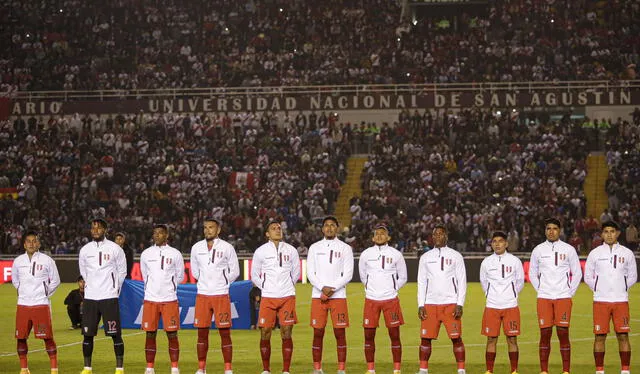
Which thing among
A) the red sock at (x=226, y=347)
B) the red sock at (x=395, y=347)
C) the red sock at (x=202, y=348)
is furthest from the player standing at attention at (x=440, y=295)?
the red sock at (x=202, y=348)

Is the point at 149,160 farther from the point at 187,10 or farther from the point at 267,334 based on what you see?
the point at 267,334

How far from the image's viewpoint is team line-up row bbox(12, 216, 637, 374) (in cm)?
1645

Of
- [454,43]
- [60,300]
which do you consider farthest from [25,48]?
[60,300]

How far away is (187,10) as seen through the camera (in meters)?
56.6

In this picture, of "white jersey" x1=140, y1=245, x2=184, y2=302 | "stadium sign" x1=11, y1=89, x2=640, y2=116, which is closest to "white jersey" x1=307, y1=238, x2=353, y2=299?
"white jersey" x1=140, y1=245, x2=184, y2=302

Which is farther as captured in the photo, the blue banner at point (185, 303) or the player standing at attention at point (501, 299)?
the blue banner at point (185, 303)

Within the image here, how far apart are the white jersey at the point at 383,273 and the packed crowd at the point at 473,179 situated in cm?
2067

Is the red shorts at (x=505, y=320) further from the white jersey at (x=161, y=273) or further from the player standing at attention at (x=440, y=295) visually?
the white jersey at (x=161, y=273)

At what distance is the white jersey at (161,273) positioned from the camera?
17078 millimetres

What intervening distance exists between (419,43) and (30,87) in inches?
724

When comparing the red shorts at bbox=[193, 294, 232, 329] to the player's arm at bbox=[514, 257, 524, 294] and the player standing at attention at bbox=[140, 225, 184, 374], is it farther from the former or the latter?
the player's arm at bbox=[514, 257, 524, 294]

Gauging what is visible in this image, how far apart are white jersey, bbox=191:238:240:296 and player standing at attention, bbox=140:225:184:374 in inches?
14.7

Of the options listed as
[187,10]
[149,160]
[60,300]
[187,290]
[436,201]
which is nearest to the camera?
[187,290]

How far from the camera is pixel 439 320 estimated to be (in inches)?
653
